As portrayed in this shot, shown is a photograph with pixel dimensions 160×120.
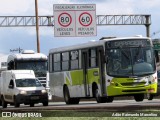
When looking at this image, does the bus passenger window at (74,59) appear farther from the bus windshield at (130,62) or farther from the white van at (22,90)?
the bus windshield at (130,62)

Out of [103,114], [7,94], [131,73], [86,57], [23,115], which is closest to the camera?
[103,114]

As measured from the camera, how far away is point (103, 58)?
30734mm

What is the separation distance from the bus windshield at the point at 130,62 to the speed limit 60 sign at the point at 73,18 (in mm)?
6377

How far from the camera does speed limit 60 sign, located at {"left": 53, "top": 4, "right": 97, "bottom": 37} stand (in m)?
36.5

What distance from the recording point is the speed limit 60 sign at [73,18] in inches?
1438

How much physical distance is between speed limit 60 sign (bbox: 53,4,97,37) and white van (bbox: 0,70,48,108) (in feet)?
10.5

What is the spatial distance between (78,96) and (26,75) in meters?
4.10

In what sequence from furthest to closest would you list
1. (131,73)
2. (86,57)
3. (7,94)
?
(7,94), (86,57), (131,73)

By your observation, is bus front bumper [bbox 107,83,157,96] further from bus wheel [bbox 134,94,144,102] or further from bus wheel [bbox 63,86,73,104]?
bus wheel [bbox 63,86,73,104]

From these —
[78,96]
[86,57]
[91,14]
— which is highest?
[91,14]

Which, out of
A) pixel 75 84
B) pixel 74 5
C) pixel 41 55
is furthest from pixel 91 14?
pixel 41 55

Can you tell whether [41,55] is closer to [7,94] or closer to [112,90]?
[7,94]

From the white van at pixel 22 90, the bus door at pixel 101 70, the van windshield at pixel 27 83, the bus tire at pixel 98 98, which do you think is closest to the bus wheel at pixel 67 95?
the white van at pixel 22 90

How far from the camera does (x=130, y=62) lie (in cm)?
3033
